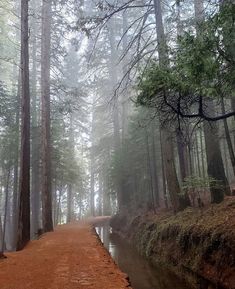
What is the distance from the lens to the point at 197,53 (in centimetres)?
587

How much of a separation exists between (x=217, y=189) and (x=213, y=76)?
6986 millimetres

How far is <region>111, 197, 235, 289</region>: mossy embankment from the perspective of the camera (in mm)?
7746

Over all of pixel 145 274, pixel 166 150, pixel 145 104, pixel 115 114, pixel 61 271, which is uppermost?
pixel 115 114

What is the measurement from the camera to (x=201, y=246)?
29.6 ft

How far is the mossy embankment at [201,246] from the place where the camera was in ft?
25.4

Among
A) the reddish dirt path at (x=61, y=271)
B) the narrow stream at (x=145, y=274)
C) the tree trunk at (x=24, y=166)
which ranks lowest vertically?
the narrow stream at (x=145, y=274)

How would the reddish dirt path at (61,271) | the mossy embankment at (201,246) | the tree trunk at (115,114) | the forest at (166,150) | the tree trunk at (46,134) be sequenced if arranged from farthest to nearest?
the tree trunk at (115,114), the tree trunk at (46,134), the mossy embankment at (201,246), the forest at (166,150), the reddish dirt path at (61,271)

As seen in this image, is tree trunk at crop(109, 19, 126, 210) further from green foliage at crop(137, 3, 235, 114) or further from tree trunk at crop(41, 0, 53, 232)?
green foliage at crop(137, 3, 235, 114)

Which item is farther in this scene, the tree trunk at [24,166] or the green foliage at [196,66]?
the tree trunk at [24,166]

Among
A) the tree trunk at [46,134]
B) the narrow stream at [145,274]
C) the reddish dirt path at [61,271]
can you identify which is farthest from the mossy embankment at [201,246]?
the tree trunk at [46,134]

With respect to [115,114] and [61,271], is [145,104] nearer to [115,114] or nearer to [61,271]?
[61,271]

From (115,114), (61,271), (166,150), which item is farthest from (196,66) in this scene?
(115,114)

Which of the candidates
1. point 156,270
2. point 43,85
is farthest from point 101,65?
point 156,270

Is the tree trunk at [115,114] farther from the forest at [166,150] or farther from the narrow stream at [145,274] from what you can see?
the narrow stream at [145,274]
